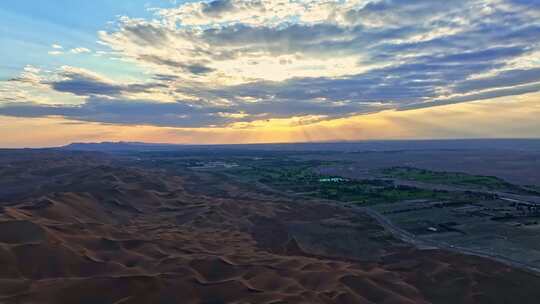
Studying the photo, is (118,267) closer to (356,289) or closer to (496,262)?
(356,289)

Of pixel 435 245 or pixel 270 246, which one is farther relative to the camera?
pixel 270 246

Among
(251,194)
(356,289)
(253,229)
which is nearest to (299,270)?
(356,289)

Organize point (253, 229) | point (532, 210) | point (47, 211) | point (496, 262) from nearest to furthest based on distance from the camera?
1. point (496, 262)
2. point (47, 211)
3. point (253, 229)
4. point (532, 210)

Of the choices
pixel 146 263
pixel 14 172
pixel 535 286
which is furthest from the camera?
pixel 14 172

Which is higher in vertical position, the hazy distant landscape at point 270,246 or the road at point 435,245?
the hazy distant landscape at point 270,246

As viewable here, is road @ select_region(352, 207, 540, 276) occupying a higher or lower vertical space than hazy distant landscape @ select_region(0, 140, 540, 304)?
lower

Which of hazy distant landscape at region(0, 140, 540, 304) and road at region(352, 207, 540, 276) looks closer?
hazy distant landscape at region(0, 140, 540, 304)

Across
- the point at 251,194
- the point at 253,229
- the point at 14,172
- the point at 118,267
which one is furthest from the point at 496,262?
the point at 14,172

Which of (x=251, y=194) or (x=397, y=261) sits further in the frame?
(x=251, y=194)

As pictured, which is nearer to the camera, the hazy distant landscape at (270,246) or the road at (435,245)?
the hazy distant landscape at (270,246)

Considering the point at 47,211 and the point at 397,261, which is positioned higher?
the point at 47,211
